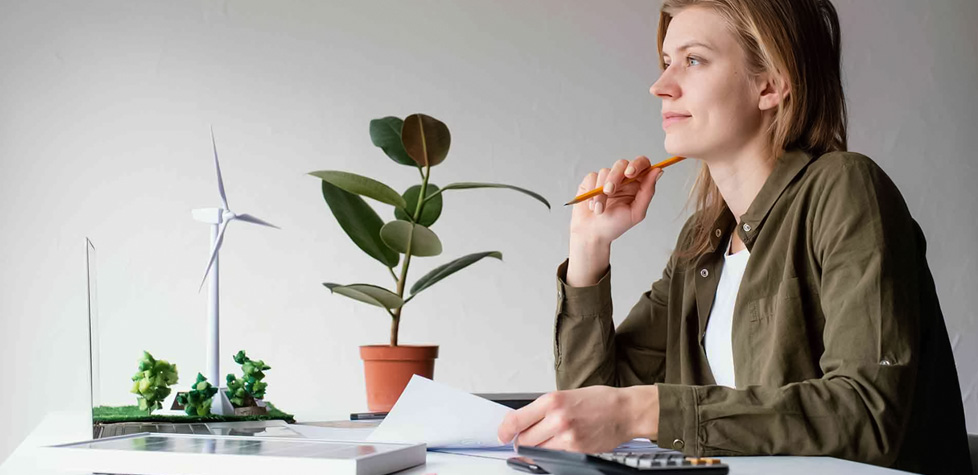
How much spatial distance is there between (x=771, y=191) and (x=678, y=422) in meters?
0.44

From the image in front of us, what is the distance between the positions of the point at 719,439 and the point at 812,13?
26.7 inches

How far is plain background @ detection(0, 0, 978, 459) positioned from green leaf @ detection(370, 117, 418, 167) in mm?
832

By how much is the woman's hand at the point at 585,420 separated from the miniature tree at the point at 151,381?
1.89 ft

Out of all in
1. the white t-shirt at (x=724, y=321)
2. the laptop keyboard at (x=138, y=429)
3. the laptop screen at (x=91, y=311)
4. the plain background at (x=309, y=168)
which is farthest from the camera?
the plain background at (x=309, y=168)

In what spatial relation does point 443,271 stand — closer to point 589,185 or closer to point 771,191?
point 589,185

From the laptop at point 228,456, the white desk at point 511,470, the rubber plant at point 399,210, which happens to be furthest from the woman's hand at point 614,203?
the laptop at point 228,456

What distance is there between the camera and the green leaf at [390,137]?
1505 millimetres

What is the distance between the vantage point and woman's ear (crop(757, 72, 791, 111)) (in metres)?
1.16

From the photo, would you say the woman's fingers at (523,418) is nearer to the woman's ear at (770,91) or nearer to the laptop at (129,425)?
the laptop at (129,425)

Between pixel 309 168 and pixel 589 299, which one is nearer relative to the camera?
pixel 589 299

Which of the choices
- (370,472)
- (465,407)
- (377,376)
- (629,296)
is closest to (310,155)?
(629,296)

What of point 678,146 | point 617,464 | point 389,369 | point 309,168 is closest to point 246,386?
point 389,369

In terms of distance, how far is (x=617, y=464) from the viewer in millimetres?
503

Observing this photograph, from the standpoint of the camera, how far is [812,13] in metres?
1.19
